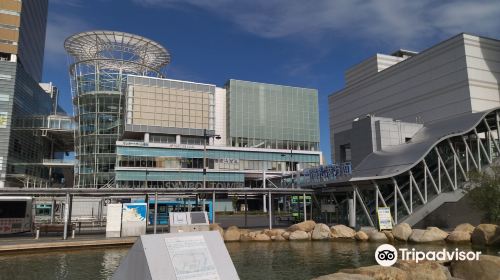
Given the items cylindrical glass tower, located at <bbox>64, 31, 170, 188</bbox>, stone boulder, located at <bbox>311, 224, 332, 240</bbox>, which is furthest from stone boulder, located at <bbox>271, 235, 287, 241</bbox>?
cylindrical glass tower, located at <bbox>64, 31, 170, 188</bbox>

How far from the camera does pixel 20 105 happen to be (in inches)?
3622

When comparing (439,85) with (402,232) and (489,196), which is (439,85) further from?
(402,232)

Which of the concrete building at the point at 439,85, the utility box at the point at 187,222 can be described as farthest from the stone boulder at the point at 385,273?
the concrete building at the point at 439,85

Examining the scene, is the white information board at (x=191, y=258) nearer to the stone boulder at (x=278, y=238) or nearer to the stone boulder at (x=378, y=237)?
the stone boulder at (x=378, y=237)

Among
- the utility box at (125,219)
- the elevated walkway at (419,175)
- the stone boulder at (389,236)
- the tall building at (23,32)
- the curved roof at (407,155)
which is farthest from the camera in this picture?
the tall building at (23,32)

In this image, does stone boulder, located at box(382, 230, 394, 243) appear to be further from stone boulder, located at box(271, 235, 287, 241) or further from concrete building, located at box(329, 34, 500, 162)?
concrete building, located at box(329, 34, 500, 162)

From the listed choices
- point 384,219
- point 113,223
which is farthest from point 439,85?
point 113,223

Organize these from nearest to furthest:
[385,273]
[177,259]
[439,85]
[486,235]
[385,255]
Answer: [177,259]
[385,273]
[385,255]
[486,235]
[439,85]

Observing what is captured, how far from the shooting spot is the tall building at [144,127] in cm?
9369

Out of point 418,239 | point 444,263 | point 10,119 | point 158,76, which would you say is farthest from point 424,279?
point 158,76

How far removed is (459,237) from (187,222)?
19.4 meters

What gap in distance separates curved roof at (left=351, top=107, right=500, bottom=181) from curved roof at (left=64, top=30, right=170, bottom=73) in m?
68.0

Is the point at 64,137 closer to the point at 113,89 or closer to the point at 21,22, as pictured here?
the point at 113,89

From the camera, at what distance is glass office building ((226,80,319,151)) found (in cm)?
11781
